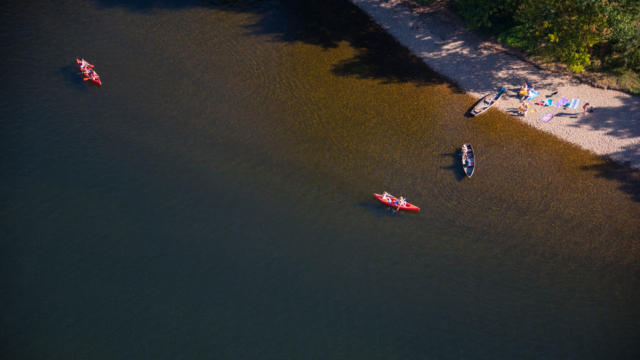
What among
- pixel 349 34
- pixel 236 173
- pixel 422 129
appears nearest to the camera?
pixel 236 173

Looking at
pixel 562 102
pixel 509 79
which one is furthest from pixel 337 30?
pixel 562 102

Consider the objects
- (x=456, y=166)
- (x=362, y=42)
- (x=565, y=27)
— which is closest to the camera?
(x=456, y=166)

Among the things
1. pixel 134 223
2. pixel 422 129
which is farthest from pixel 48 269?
pixel 422 129

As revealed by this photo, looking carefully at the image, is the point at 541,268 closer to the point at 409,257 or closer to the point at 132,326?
the point at 409,257

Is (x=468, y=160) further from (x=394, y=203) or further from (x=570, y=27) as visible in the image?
(x=570, y=27)

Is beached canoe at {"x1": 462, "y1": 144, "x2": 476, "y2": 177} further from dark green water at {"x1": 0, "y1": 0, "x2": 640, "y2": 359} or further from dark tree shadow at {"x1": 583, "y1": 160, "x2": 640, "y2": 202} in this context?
dark tree shadow at {"x1": 583, "y1": 160, "x2": 640, "y2": 202}

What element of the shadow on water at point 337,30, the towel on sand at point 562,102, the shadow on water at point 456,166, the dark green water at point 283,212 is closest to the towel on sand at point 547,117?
the towel on sand at point 562,102

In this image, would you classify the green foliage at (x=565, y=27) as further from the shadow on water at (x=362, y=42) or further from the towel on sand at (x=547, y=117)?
the towel on sand at (x=547, y=117)
